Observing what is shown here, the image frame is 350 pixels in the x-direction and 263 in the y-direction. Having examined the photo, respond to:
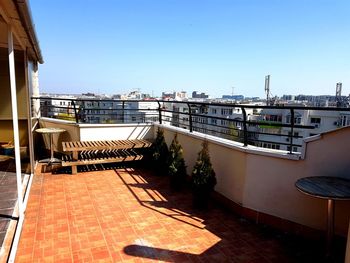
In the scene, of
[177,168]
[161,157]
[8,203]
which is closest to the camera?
[8,203]

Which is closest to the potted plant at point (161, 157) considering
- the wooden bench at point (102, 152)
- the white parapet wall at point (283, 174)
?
Result: the wooden bench at point (102, 152)

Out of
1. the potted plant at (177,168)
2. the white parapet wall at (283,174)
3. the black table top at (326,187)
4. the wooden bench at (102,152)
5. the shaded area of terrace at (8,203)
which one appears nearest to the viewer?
the black table top at (326,187)

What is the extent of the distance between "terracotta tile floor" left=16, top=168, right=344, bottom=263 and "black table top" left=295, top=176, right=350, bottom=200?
2.51 feet

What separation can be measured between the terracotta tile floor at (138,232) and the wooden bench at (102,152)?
3.30 ft

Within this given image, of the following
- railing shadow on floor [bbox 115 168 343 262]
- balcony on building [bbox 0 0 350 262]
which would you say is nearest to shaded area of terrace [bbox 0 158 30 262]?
balcony on building [bbox 0 0 350 262]

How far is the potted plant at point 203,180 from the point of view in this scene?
3627 millimetres

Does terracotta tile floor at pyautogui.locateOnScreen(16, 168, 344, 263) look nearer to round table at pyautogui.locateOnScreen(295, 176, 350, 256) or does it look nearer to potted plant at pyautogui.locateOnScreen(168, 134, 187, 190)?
potted plant at pyautogui.locateOnScreen(168, 134, 187, 190)

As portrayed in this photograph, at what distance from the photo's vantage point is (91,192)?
14.0 ft

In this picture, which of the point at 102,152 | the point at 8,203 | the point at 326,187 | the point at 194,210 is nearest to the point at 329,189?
the point at 326,187

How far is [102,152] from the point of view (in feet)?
19.9

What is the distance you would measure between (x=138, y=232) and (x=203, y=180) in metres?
1.18

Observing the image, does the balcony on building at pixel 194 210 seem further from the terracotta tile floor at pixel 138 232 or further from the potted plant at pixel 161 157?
the potted plant at pixel 161 157

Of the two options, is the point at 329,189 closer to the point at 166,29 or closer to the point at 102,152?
the point at 102,152

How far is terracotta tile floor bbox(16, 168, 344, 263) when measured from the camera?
253 centimetres
